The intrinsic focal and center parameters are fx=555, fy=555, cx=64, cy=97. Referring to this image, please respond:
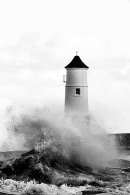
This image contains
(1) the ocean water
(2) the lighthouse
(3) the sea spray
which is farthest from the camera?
(2) the lighthouse

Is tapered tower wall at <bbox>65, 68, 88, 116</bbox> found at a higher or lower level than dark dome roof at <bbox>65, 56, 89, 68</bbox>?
lower

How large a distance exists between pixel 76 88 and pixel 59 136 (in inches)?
140

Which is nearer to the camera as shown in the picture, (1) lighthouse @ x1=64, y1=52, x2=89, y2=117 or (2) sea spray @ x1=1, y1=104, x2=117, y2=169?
(2) sea spray @ x1=1, y1=104, x2=117, y2=169

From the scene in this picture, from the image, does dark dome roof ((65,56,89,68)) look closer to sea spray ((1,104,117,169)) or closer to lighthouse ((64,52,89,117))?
lighthouse ((64,52,89,117))

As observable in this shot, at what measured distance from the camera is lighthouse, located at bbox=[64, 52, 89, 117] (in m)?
26.7

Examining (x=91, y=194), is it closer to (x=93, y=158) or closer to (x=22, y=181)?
(x=22, y=181)

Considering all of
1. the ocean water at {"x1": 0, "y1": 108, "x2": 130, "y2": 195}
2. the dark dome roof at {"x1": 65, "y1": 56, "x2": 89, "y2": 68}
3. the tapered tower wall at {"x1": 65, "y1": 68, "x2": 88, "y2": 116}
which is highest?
the dark dome roof at {"x1": 65, "y1": 56, "x2": 89, "y2": 68}

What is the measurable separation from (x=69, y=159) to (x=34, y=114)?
5025 millimetres

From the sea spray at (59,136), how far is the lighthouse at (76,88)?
620mm

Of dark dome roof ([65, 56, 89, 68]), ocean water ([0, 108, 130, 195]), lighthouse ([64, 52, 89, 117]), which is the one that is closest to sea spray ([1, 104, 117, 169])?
ocean water ([0, 108, 130, 195])

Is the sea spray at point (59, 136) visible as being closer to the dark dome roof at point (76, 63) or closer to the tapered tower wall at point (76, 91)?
the tapered tower wall at point (76, 91)

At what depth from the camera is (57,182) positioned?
59.1 feet

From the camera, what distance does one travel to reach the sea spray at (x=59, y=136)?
22625 mm

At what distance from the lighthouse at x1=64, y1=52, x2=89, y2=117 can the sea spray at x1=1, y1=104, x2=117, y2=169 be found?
620 millimetres
